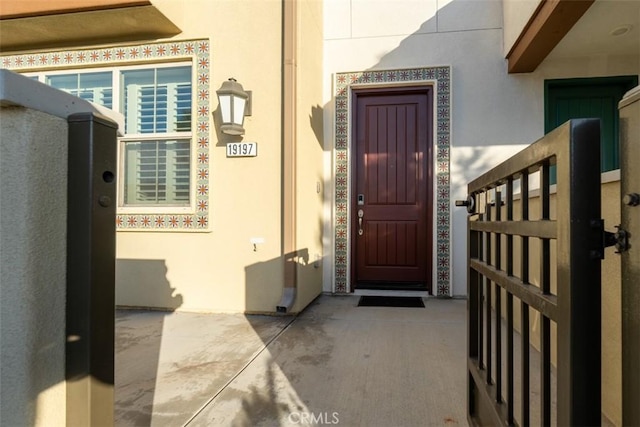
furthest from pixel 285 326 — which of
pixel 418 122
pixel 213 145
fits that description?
pixel 418 122

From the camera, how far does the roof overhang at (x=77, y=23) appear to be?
3.17 meters

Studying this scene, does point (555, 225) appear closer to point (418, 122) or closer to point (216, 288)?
point (216, 288)

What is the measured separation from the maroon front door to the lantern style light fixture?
156 cm

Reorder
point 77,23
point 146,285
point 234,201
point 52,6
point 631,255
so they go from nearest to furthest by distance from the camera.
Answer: point 631,255 → point 52,6 → point 77,23 → point 234,201 → point 146,285

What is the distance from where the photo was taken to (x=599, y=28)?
3.30 meters

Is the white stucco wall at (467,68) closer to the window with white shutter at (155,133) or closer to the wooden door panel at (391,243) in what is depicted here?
the wooden door panel at (391,243)

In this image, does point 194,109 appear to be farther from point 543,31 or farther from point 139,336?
point 543,31

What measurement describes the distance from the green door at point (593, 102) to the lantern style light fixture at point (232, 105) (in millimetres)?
3224

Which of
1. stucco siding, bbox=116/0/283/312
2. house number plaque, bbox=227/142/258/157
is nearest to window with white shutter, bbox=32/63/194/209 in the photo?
stucco siding, bbox=116/0/283/312

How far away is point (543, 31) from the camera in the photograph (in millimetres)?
3197

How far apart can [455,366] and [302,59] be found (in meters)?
2.89

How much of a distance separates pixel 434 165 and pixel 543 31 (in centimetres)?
156

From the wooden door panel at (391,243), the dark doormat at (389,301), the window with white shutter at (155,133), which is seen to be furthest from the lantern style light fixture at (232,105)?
the dark doormat at (389,301)

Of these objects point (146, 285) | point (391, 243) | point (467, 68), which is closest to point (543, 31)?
point (467, 68)
